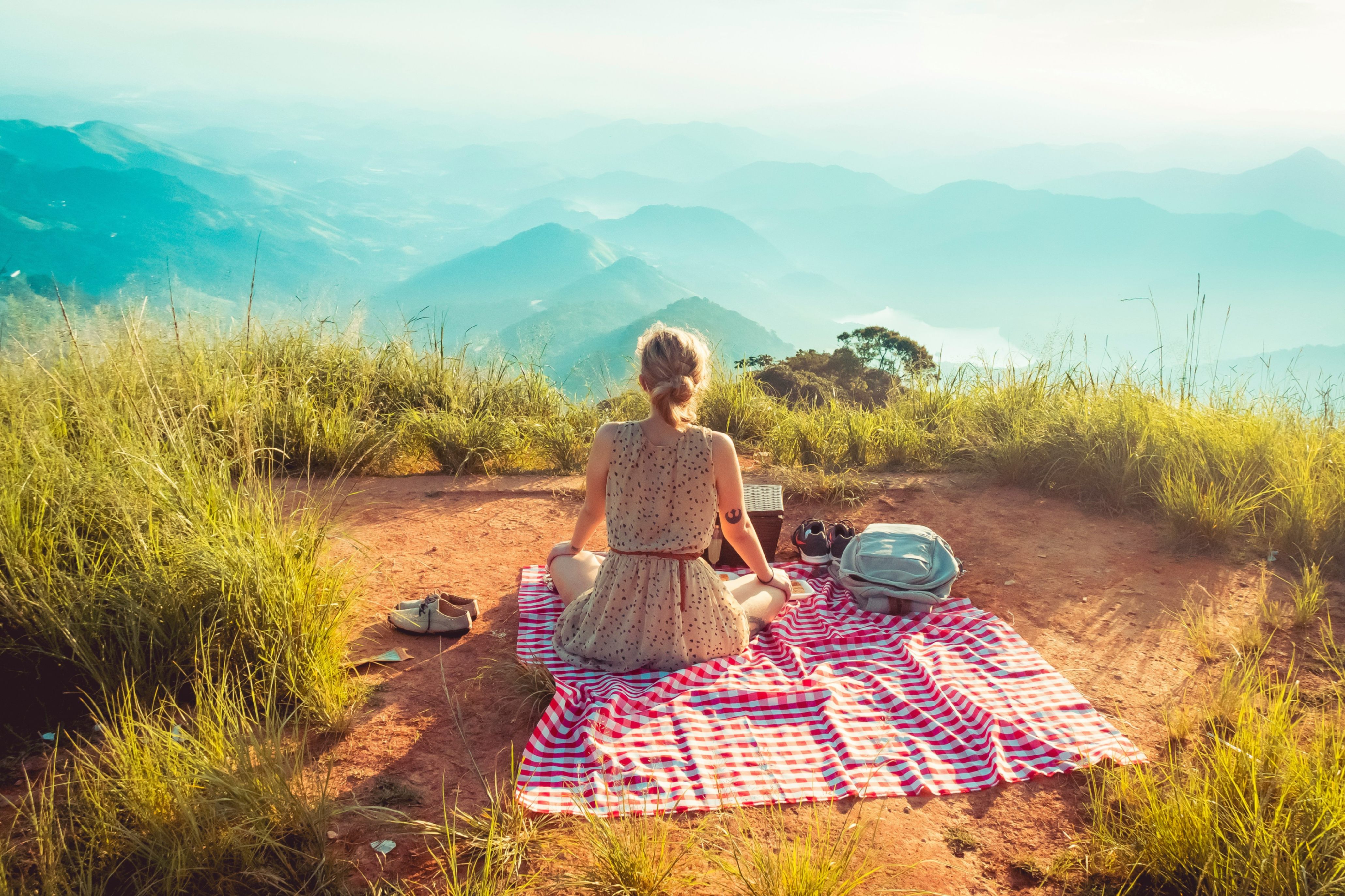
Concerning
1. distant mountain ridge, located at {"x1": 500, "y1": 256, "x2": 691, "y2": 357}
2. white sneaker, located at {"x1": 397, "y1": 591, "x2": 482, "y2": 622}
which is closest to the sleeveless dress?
white sneaker, located at {"x1": 397, "y1": 591, "x2": 482, "y2": 622}

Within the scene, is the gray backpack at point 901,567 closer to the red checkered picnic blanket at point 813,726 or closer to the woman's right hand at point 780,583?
the red checkered picnic blanket at point 813,726

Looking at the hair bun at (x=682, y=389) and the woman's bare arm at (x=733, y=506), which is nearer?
the hair bun at (x=682, y=389)

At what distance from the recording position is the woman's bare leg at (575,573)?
346 centimetres

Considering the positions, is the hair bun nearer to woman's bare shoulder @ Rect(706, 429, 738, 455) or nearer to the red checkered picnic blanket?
woman's bare shoulder @ Rect(706, 429, 738, 455)

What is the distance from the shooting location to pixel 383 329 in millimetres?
7438

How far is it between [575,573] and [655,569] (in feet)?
1.87

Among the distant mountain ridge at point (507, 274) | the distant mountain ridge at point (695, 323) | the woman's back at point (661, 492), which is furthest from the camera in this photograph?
the distant mountain ridge at point (507, 274)

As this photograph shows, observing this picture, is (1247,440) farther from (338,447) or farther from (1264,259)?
(1264,259)

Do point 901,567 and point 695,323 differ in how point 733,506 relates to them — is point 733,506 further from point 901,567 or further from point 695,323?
point 695,323

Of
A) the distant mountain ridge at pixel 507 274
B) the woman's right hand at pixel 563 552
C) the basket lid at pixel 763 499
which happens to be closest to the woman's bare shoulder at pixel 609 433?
the woman's right hand at pixel 563 552

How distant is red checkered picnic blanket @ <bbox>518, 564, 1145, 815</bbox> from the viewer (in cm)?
239

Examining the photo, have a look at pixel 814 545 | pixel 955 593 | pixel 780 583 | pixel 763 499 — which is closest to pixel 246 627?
pixel 780 583

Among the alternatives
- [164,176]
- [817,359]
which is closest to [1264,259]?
[817,359]

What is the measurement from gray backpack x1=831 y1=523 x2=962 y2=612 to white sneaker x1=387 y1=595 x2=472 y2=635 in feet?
6.11
